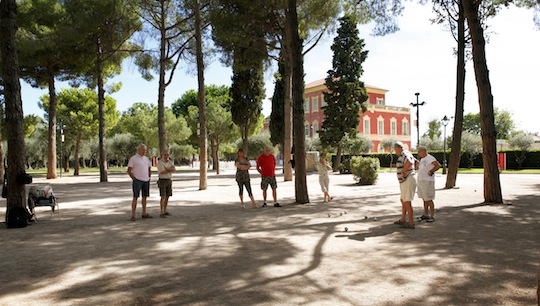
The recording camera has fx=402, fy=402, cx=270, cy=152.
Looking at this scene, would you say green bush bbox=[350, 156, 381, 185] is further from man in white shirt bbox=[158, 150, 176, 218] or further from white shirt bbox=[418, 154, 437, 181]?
man in white shirt bbox=[158, 150, 176, 218]

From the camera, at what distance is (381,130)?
181ft

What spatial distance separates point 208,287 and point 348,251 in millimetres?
2225

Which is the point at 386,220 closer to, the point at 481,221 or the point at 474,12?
the point at 481,221

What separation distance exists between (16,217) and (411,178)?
756 cm

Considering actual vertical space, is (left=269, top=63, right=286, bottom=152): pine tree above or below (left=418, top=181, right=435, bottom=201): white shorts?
above

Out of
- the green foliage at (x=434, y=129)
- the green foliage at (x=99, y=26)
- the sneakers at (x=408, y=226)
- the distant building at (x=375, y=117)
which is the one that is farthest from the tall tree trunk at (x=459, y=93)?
the green foliage at (x=434, y=129)

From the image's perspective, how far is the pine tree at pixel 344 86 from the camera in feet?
109

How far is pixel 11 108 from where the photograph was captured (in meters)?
8.17

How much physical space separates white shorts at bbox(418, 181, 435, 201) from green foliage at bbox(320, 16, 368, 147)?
25785 mm

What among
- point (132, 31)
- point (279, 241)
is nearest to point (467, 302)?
point (279, 241)

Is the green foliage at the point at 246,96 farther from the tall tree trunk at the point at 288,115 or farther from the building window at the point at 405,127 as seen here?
the building window at the point at 405,127

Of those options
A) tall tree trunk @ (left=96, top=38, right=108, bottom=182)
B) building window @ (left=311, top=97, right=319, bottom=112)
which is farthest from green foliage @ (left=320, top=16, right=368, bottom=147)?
building window @ (left=311, top=97, right=319, bottom=112)

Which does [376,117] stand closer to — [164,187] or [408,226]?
[164,187]

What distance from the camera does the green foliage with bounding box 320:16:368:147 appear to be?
3338 centimetres
